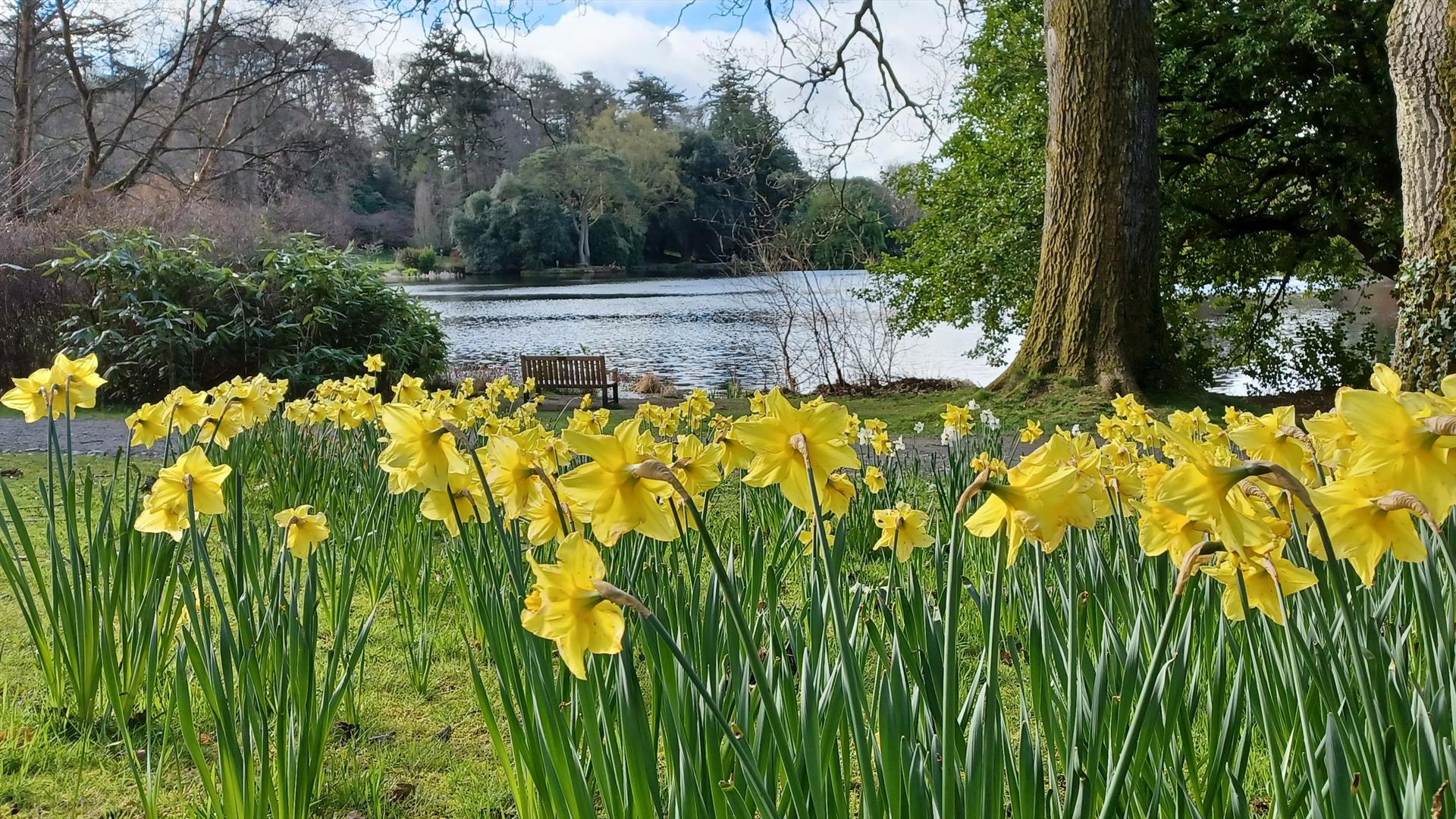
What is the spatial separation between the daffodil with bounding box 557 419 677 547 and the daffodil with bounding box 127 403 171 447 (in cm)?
166

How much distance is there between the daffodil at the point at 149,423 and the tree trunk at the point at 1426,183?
20.9 feet

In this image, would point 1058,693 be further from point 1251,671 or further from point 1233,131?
point 1233,131

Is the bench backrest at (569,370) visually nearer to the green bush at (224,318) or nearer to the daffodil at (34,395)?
the green bush at (224,318)

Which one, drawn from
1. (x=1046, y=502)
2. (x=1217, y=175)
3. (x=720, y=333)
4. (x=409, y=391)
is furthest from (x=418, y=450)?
(x=720, y=333)

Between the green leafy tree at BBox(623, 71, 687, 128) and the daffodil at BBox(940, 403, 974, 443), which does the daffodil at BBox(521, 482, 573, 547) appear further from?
the green leafy tree at BBox(623, 71, 687, 128)

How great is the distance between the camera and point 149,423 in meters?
2.27

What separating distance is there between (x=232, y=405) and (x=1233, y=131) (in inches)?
444

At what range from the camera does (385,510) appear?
9.08ft

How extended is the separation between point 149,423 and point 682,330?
22.7 meters

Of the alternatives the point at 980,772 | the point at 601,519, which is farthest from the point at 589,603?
the point at 980,772

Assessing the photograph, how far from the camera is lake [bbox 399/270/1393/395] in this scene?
1406 centimetres

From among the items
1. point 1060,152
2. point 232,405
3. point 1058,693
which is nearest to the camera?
point 1058,693

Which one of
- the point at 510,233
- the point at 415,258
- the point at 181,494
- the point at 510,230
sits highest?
the point at 510,230

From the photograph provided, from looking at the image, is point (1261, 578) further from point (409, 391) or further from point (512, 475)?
point (409, 391)
